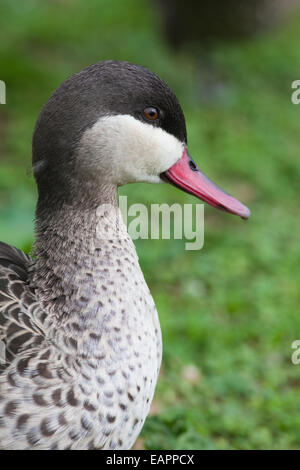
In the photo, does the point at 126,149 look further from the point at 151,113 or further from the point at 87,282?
the point at 87,282

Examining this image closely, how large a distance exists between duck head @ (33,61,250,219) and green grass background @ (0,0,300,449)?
959 mm

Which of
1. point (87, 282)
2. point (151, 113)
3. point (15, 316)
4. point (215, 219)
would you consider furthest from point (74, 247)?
point (215, 219)

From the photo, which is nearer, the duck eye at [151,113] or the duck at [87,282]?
the duck at [87,282]

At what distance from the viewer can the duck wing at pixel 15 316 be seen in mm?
1878

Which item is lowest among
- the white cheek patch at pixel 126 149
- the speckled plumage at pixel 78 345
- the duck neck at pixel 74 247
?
the speckled plumage at pixel 78 345

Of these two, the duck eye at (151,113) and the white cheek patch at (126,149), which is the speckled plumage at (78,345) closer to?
the white cheek patch at (126,149)

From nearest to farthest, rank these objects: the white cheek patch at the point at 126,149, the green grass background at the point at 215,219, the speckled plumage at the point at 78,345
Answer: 1. the speckled plumage at the point at 78,345
2. the white cheek patch at the point at 126,149
3. the green grass background at the point at 215,219

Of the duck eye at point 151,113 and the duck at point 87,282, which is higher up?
the duck eye at point 151,113

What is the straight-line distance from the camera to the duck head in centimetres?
192

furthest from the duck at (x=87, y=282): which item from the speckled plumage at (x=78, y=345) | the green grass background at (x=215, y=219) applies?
the green grass background at (x=215, y=219)

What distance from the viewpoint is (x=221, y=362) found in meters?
3.17

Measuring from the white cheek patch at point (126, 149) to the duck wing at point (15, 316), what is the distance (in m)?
0.42

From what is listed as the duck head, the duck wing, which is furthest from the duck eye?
the duck wing

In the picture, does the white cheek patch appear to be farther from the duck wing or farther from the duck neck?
the duck wing
